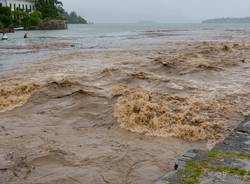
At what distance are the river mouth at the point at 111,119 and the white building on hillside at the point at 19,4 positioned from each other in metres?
71.6

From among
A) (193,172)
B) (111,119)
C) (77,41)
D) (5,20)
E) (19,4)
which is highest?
(19,4)

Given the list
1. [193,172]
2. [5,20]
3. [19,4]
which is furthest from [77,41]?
[19,4]

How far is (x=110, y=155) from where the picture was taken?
21.8 feet

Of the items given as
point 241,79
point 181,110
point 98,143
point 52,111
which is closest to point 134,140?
point 98,143

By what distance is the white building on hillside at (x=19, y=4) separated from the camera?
273ft

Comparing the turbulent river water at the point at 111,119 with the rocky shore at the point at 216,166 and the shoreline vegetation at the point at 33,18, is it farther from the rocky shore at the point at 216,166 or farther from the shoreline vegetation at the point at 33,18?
the shoreline vegetation at the point at 33,18

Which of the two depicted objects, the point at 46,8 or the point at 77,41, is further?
the point at 46,8

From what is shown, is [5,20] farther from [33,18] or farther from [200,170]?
[200,170]

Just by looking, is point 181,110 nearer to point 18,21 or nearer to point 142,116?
point 142,116

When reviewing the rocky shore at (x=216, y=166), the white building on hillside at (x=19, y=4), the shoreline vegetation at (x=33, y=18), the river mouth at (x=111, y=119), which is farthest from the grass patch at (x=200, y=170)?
the white building on hillside at (x=19, y=4)

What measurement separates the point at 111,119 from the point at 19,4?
8645cm

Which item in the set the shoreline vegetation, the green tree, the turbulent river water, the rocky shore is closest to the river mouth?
the turbulent river water

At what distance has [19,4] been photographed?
297ft

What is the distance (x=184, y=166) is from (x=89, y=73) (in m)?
9.26
